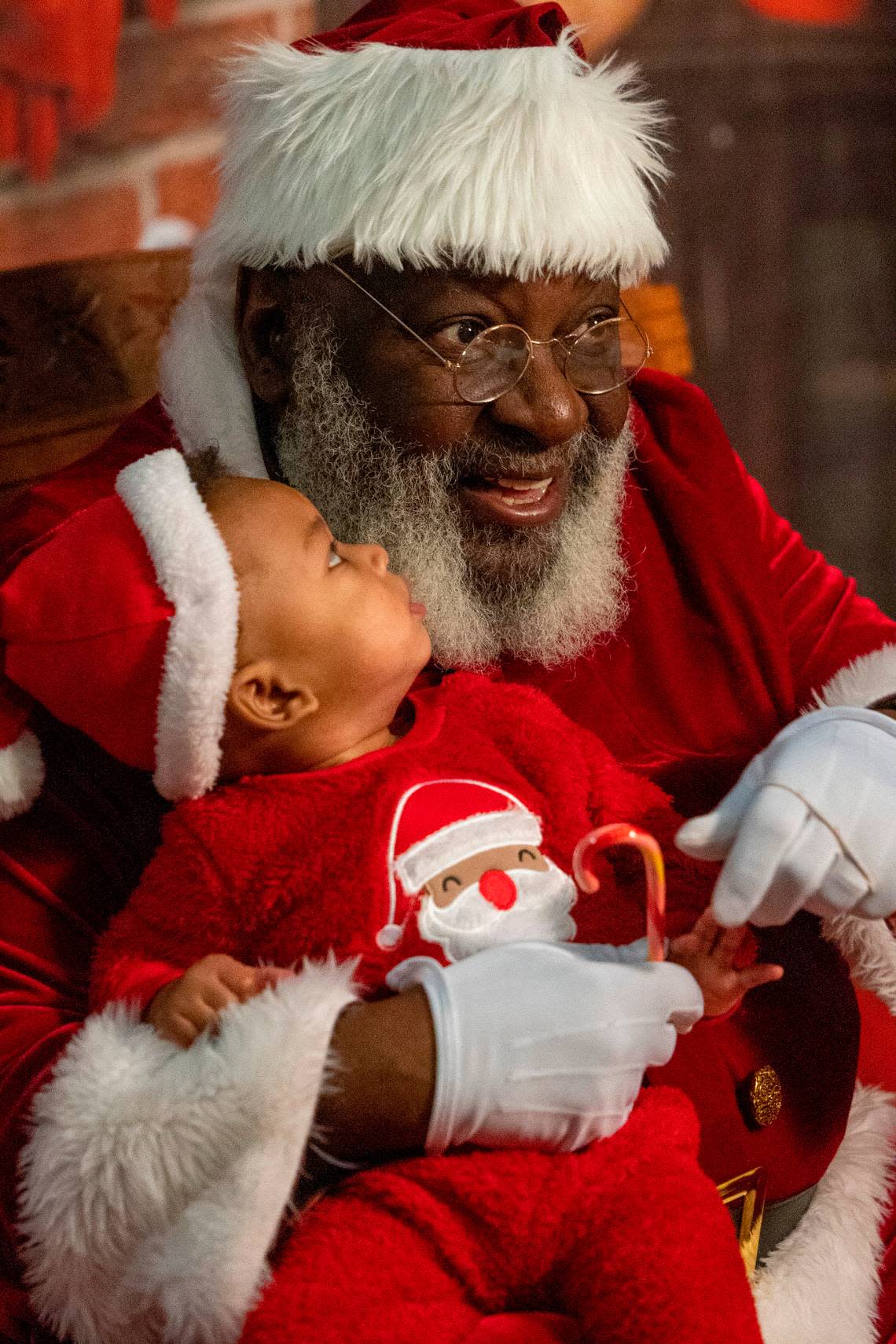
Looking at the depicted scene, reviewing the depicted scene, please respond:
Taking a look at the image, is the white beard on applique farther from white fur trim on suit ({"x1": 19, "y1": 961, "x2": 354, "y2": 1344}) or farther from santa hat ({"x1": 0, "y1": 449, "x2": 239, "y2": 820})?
santa hat ({"x1": 0, "y1": 449, "x2": 239, "y2": 820})

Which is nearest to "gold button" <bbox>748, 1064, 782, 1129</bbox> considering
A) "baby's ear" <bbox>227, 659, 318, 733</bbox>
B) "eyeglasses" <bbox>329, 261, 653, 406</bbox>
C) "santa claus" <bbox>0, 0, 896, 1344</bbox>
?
"santa claus" <bbox>0, 0, 896, 1344</bbox>

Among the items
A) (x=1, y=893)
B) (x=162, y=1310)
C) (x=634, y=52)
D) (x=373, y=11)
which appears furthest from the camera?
(x=634, y=52)

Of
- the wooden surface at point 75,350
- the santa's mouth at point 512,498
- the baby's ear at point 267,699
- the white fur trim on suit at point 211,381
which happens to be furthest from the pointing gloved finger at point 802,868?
the wooden surface at point 75,350

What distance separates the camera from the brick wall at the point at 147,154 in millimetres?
2418

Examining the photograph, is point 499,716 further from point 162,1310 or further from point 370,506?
point 162,1310

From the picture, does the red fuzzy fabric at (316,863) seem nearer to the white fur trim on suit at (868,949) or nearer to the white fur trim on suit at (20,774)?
the white fur trim on suit at (20,774)

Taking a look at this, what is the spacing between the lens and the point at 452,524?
1622mm

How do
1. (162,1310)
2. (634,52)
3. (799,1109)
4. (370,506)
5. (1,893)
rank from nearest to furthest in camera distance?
(162,1310) → (1,893) → (799,1109) → (370,506) → (634,52)

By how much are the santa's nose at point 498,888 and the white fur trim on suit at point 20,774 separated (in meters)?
0.46

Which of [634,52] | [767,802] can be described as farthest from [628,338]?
[634,52]

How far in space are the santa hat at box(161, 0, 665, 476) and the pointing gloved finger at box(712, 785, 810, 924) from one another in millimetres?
684

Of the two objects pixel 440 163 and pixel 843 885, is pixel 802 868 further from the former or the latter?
pixel 440 163

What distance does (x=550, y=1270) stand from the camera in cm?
119

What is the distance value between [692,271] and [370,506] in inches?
88.2
